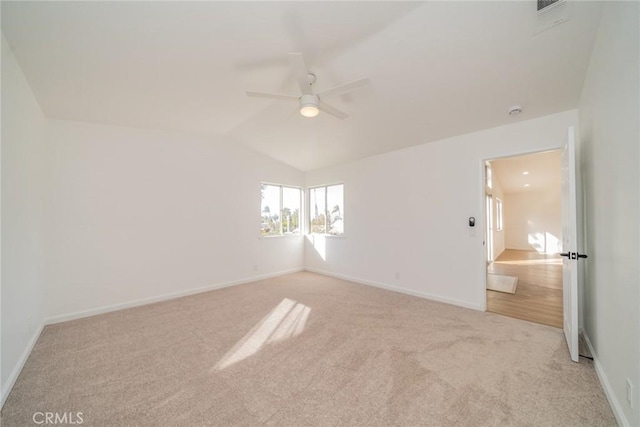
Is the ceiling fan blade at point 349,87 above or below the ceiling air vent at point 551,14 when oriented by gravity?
below

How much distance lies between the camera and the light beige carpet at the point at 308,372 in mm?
1694

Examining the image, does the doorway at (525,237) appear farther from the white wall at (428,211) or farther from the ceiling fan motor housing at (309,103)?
the ceiling fan motor housing at (309,103)

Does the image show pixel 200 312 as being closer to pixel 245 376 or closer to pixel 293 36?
pixel 245 376

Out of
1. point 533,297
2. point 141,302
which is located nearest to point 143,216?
point 141,302

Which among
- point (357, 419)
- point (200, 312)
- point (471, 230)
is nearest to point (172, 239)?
point (200, 312)

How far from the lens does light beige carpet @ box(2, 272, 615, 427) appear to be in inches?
66.7

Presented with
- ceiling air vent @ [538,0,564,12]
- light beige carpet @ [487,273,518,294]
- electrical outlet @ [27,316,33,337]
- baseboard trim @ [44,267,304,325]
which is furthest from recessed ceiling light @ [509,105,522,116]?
electrical outlet @ [27,316,33,337]

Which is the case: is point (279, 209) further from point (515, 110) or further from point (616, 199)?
point (616, 199)

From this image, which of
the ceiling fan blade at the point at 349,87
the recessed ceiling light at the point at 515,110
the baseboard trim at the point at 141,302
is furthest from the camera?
the baseboard trim at the point at 141,302

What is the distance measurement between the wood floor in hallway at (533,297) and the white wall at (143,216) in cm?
442

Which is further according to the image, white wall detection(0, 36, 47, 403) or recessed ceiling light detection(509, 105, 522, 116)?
recessed ceiling light detection(509, 105, 522, 116)

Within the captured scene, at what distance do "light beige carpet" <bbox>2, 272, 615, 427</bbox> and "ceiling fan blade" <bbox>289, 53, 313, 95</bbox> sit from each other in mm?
2562

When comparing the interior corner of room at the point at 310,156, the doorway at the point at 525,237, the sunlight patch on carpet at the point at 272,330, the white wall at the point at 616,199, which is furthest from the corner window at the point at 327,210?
the white wall at the point at 616,199

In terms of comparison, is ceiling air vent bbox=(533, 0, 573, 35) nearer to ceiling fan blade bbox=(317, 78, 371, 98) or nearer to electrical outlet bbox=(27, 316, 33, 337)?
ceiling fan blade bbox=(317, 78, 371, 98)
